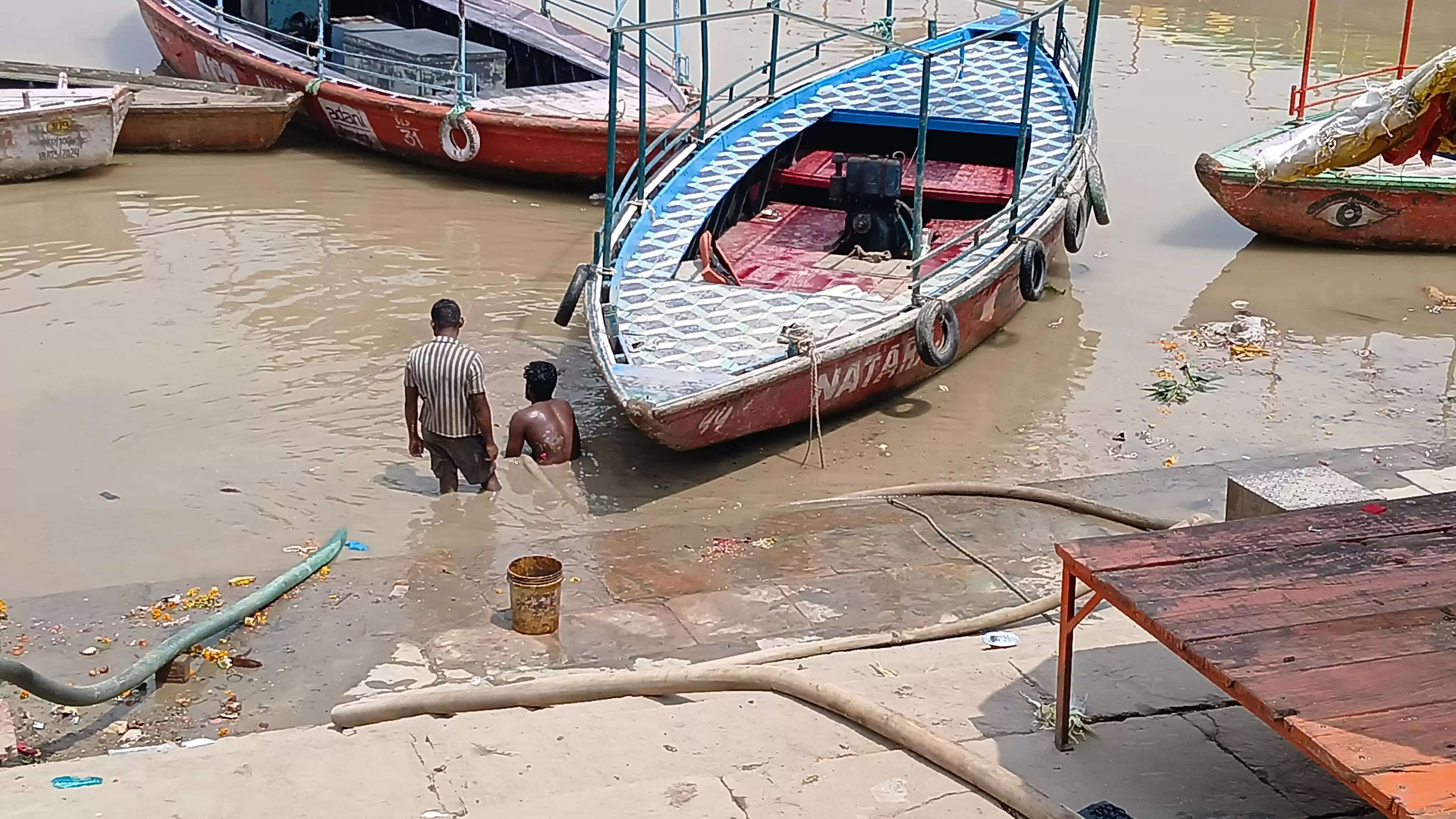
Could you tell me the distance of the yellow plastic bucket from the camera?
18.9 feet

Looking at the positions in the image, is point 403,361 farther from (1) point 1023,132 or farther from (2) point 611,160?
(1) point 1023,132

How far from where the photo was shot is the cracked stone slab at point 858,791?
4.02 metres

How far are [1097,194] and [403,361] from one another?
5.45 metres

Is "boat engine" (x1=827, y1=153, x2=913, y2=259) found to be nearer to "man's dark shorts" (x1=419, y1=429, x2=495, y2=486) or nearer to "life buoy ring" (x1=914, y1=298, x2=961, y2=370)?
"life buoy ring" (x1=914, y1=298, x2=961, y2=370)

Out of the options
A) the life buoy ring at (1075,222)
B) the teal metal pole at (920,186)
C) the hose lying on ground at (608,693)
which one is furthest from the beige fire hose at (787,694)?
the life buoy ring at (1075,222)

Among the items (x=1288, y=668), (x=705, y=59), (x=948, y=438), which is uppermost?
(x=705, y=59)

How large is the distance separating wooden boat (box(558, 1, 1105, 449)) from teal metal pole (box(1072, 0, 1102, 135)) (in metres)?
0.03

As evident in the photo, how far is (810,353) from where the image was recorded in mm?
7801

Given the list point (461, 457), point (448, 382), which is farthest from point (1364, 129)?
point (461, 457)

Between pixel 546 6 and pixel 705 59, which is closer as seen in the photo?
pixel 705 59

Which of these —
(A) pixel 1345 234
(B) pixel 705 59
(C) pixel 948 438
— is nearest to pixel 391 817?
(C) pixel 948 438

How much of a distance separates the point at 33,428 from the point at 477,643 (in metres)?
4.15

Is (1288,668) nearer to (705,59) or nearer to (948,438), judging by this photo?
(948,438)

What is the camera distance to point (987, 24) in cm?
1366
